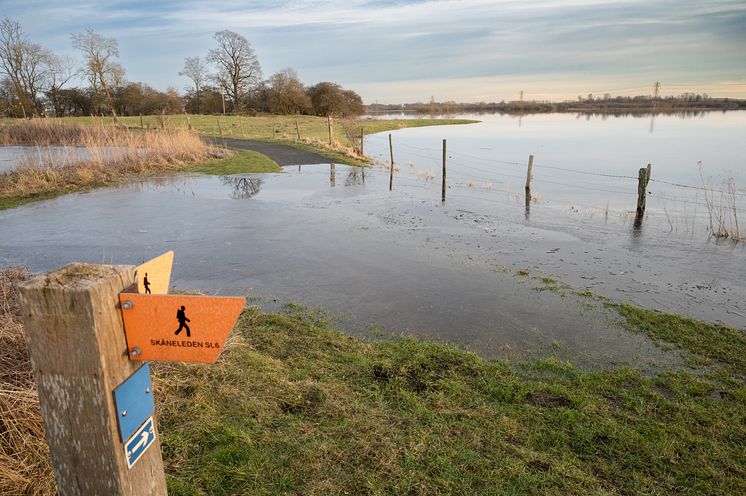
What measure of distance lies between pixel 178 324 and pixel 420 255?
840cm

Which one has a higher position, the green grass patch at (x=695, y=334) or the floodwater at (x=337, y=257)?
the floodwater at (x=337, y=257)

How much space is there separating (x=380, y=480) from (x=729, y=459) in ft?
9.30

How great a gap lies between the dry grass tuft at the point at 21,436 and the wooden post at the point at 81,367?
1.54m

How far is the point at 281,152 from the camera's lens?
26969 millimetres

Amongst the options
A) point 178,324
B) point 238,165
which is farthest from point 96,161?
point 178,324

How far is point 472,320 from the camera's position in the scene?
21.4 feet

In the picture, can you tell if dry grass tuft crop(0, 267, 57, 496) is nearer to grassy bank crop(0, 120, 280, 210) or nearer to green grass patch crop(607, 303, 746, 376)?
green grass patch crop(607, 303, 746, 376)

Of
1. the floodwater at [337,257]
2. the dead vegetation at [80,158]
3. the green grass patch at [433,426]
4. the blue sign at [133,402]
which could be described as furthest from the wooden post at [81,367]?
the dead vegetation at [80,158]

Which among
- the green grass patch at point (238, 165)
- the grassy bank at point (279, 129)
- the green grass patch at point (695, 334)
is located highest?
the grassy bank at point (279, 129)

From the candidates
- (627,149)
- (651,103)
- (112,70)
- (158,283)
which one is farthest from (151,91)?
(651,103)

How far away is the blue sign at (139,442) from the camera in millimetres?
1549

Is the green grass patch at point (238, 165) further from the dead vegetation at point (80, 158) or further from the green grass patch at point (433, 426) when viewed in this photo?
the green grass patch at point (433, 426)

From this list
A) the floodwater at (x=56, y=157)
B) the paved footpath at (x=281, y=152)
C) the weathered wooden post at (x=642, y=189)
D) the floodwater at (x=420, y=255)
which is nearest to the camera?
the floodwater at (x=420, y=255)

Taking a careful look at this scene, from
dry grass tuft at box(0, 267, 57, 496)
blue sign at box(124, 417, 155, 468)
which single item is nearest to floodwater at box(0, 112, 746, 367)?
dry grass tuft at box(0, 267, 57, 496)
